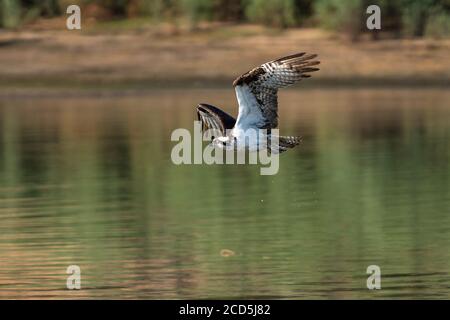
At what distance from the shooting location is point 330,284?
1530cm

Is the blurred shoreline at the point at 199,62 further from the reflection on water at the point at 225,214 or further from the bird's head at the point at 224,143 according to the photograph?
the bird's head at the point at 224,143

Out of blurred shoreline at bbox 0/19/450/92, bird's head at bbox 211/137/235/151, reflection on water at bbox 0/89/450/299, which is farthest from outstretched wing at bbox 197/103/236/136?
blurred shoreline at bbox 0/19/450/92

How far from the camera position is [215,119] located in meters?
17.7

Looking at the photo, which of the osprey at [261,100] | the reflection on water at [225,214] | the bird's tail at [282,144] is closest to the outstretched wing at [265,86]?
the osprey at [261,100]

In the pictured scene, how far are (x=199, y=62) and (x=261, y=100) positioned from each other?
25474mm

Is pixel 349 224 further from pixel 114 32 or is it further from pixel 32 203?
pixel 114 32

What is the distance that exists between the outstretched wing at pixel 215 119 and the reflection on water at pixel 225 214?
1341mm

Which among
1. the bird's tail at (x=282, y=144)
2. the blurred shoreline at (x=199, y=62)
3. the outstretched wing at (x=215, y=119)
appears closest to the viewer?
the bird's tail at (x=282, y=144)

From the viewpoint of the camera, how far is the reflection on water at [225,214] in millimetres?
15672

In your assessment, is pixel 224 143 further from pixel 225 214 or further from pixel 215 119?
pixel 225 214

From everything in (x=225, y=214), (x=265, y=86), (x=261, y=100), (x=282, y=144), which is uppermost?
(x=265, y=86)

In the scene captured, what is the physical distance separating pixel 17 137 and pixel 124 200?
10757mm

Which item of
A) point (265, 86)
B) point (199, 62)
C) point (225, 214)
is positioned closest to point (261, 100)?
point (265, 86)
